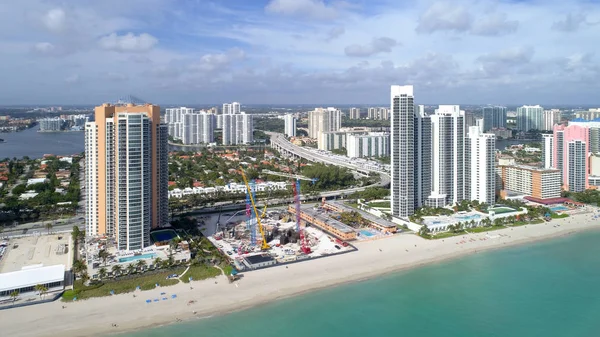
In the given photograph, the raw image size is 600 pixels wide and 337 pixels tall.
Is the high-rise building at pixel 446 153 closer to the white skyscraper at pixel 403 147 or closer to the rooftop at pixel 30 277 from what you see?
the white skyscraper at pixel 403 147

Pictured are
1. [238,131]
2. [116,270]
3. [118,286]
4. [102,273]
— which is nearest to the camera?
[118,286]

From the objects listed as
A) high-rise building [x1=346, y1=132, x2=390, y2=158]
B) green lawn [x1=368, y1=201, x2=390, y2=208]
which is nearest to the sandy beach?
green lawn [x1=368, y1=201, x2=390, y2=208]

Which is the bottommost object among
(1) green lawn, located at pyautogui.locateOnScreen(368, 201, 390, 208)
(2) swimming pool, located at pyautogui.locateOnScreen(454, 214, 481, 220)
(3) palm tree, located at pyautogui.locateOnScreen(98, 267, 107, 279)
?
(3) palm tree, located at pyautogui.locateOnScreen(98, 267, 107, 279)

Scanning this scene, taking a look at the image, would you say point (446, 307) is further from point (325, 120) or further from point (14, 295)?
point (325, 120)

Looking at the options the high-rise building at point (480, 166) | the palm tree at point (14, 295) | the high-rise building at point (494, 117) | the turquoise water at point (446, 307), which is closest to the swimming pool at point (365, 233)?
the turquoise water at point (446, 307)

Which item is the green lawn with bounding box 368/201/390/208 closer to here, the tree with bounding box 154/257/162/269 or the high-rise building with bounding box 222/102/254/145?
the tree with bounding box 154/257/162/269

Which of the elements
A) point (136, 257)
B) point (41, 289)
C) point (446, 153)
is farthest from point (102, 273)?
point (446, 153)
